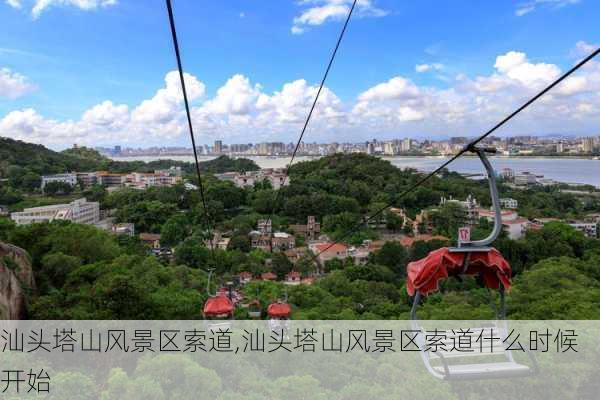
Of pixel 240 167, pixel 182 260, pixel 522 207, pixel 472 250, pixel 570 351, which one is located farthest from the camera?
pixel 240 167

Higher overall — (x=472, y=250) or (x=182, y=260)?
(x=472, y=250)

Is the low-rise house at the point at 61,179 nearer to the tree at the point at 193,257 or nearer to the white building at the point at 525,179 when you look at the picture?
the tree at the point at 193,257

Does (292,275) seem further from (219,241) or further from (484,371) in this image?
(484,371)

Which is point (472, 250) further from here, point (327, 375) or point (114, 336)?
point (114, 336)

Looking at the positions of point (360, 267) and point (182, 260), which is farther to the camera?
point (182, 260)

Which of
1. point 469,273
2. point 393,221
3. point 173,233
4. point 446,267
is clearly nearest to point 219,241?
point 173,233

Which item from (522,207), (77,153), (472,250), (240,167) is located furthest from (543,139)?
(77,153)

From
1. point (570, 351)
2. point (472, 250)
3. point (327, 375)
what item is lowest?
point (327, 375)

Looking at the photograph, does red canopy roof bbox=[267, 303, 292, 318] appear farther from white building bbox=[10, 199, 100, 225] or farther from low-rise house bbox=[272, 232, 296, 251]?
white building bbox=[10, 199, 100, 225]
